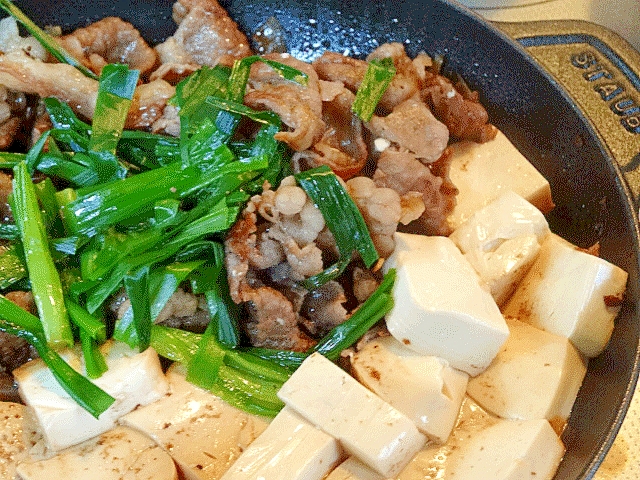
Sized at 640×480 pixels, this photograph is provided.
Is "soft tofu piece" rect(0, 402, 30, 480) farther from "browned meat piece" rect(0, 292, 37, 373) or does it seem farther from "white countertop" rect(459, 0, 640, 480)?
"white countertop" rect(459, 0, 640, 480)

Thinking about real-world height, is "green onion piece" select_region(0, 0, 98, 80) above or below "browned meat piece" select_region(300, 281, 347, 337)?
above

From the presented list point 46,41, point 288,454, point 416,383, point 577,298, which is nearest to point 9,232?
point 46,41

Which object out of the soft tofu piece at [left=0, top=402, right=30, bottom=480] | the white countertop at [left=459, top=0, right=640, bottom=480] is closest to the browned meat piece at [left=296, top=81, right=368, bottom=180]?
the soft tofu piece at [left=0, top=402, right=30, bottom=480]

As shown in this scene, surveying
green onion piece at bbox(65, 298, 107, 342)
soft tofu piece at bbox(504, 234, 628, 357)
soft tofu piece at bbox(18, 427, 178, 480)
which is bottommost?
soft tofu piece at bbox(18, 427, 178, 480)

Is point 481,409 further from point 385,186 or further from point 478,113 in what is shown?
A: point 478,113

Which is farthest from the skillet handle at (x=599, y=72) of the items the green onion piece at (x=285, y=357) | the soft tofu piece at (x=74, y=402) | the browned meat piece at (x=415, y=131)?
the soft tofu piece at (x=74, y=402)

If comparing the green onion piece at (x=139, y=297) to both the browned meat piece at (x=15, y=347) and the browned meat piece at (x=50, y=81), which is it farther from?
the browned meat piece at (x=50, y=81)
